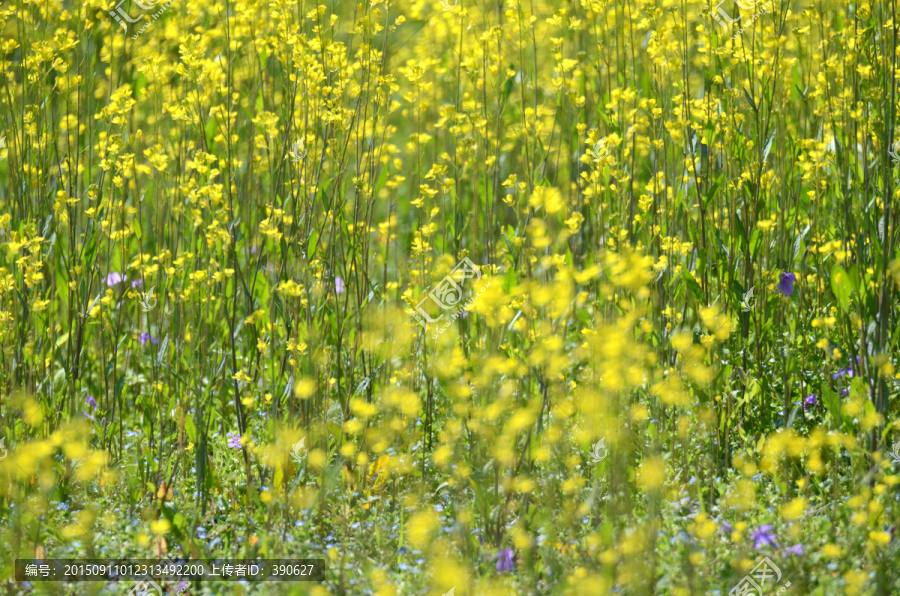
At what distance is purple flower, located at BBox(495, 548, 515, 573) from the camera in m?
1.93

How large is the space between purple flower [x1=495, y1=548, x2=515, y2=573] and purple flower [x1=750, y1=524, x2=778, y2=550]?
525mm

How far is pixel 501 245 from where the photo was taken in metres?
3.64

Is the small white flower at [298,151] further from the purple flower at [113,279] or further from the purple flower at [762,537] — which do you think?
the purple flower at [762,537]

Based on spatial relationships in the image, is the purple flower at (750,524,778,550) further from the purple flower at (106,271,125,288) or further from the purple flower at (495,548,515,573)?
the purple flower at (106,271,125,288)

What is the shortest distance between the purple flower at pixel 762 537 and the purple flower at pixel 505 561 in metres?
0.52

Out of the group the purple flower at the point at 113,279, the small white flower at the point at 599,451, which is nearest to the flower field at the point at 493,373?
the small white flower at the point at 599,451

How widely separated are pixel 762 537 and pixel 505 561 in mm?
564

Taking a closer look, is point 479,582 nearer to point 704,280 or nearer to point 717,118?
point 704,280

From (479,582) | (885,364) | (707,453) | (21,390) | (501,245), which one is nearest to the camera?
(479,582)

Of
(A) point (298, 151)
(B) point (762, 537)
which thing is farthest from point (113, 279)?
(B) point (762, 537)

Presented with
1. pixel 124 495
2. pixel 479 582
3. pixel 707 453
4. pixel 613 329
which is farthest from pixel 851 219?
pixel 124 495

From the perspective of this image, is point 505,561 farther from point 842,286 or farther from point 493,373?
point 842,286

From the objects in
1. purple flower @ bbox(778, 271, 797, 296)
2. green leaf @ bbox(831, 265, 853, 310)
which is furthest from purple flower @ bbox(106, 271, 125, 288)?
green leaf @ bbox(831, 265, 853, 310)

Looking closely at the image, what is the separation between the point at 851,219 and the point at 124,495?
2.17 metres
